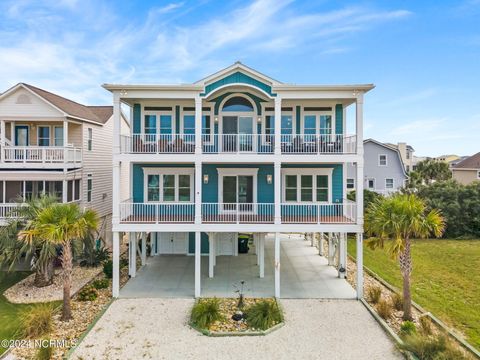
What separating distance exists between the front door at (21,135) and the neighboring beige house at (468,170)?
4746 centimetres

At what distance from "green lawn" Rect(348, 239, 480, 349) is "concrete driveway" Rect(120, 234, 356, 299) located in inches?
116

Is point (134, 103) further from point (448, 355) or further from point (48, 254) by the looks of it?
point (448, 355)

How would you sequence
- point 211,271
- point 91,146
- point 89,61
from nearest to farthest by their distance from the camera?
1. point 211,271
2. point 91,146
3. point 89,61

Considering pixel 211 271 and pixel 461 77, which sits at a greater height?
pixel 461 77

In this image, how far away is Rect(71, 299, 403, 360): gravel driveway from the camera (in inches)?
353

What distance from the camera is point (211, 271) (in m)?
15.1

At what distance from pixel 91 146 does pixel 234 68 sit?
37.5 feet

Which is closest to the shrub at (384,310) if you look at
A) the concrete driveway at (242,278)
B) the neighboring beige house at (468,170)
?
the concrete driveway at (242,278)

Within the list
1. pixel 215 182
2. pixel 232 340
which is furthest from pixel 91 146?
pixel 232 340

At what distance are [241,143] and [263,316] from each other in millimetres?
8531

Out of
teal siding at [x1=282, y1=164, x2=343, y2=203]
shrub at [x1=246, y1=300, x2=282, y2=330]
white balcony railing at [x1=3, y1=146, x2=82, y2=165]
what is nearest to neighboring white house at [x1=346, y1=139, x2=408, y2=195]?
teal siding at [x1=282, y1=164, x2=343, y2=203]

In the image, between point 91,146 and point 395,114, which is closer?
point 91,146

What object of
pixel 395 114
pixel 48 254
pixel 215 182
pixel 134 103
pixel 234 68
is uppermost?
pixel 395 114

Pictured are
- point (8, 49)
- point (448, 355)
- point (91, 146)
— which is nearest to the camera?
point (448, 355)
